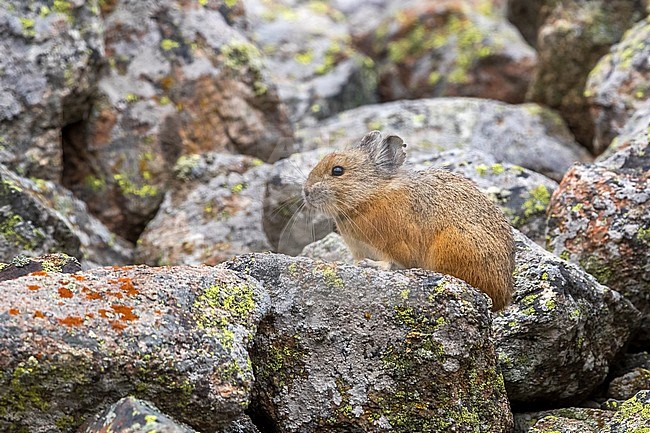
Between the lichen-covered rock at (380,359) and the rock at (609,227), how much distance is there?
2337 millimetres

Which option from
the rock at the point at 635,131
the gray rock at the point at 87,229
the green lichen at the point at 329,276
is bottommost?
the gray rock at the point at 87,229

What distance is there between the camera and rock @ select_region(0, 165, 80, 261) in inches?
333

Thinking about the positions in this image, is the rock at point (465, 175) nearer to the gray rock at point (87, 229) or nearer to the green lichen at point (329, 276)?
the gray rock at point (87, 229)

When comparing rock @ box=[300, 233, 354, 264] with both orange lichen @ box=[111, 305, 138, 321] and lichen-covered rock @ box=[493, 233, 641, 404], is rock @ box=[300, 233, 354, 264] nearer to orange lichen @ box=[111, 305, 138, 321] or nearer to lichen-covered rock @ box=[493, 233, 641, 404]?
lichen-covered rock @ box=[493, 233, 641, 404]

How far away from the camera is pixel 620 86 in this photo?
11.5 m

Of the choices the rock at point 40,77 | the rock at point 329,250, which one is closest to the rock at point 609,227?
the rock at point 329,250

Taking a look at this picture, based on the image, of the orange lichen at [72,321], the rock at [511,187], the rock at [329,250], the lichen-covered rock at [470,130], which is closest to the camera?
the orange lichen at [72,321]

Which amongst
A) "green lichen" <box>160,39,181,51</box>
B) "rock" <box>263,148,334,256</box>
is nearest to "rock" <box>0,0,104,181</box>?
"green lichen" <box>160,39,181,51</box>

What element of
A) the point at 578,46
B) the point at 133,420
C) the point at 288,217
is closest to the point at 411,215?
the point at 288,217

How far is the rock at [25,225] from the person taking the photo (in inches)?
333

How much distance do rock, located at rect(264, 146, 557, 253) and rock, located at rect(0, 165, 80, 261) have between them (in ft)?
7.62

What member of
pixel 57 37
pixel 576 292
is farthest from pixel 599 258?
pixel 57 37

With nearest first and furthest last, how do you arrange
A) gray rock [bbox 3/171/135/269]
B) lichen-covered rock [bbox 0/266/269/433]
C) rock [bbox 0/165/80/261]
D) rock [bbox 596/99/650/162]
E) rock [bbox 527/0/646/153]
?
lichen-covered rock [bbox 0/266/269/433], rock [bbox 0/165/80/261], rock [bbox 596/99/650/162], gray rock [bbox 3/171/135/269], rock [bbox 527/0/646/153]

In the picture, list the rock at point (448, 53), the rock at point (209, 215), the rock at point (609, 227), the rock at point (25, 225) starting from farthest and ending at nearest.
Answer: the rock at point (448, 53), the rock at point (209, 215), the rock at point (25, 225), the rock at point (609, 227)
